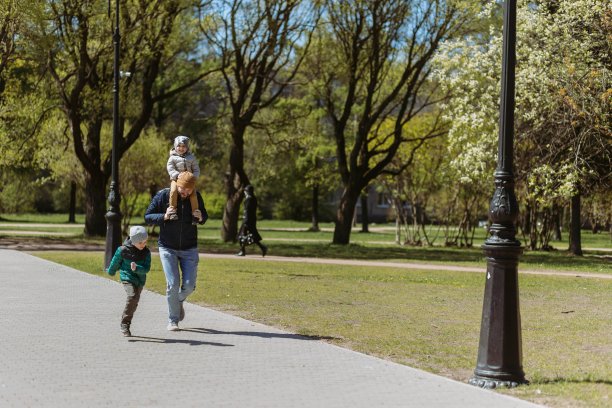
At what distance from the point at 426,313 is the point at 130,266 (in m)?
4.71

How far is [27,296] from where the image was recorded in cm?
1379

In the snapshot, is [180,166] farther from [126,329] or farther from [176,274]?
[126,329]

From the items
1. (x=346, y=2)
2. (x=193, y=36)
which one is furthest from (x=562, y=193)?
(x=193, y=36)

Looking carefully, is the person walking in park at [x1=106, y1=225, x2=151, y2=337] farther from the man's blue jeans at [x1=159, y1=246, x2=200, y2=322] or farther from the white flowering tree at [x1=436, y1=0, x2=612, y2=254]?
the white flowering tree at [x1=436, y1=0, x2=612, y2=254]

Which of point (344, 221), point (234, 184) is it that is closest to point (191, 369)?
point (234, 184)

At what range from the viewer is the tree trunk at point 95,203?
32906 mm

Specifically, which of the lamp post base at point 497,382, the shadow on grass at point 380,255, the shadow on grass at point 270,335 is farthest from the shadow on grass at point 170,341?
→ the shadow on grass at point 380,255

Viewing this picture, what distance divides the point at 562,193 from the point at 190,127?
35678 millimetres

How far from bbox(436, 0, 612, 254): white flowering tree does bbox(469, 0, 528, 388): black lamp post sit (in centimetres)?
1416

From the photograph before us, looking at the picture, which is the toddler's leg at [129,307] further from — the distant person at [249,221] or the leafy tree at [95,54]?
the leafy tree at [95,54]

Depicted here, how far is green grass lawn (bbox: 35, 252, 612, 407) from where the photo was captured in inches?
333

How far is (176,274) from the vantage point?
1038 centimetres

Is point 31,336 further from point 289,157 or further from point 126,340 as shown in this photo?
point 289,157

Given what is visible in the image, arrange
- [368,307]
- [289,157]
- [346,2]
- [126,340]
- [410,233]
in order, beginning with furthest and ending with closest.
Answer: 1. [289,157]
2. [410,233]
3. [346,2]
4. [368,307]
5. [126,340]
